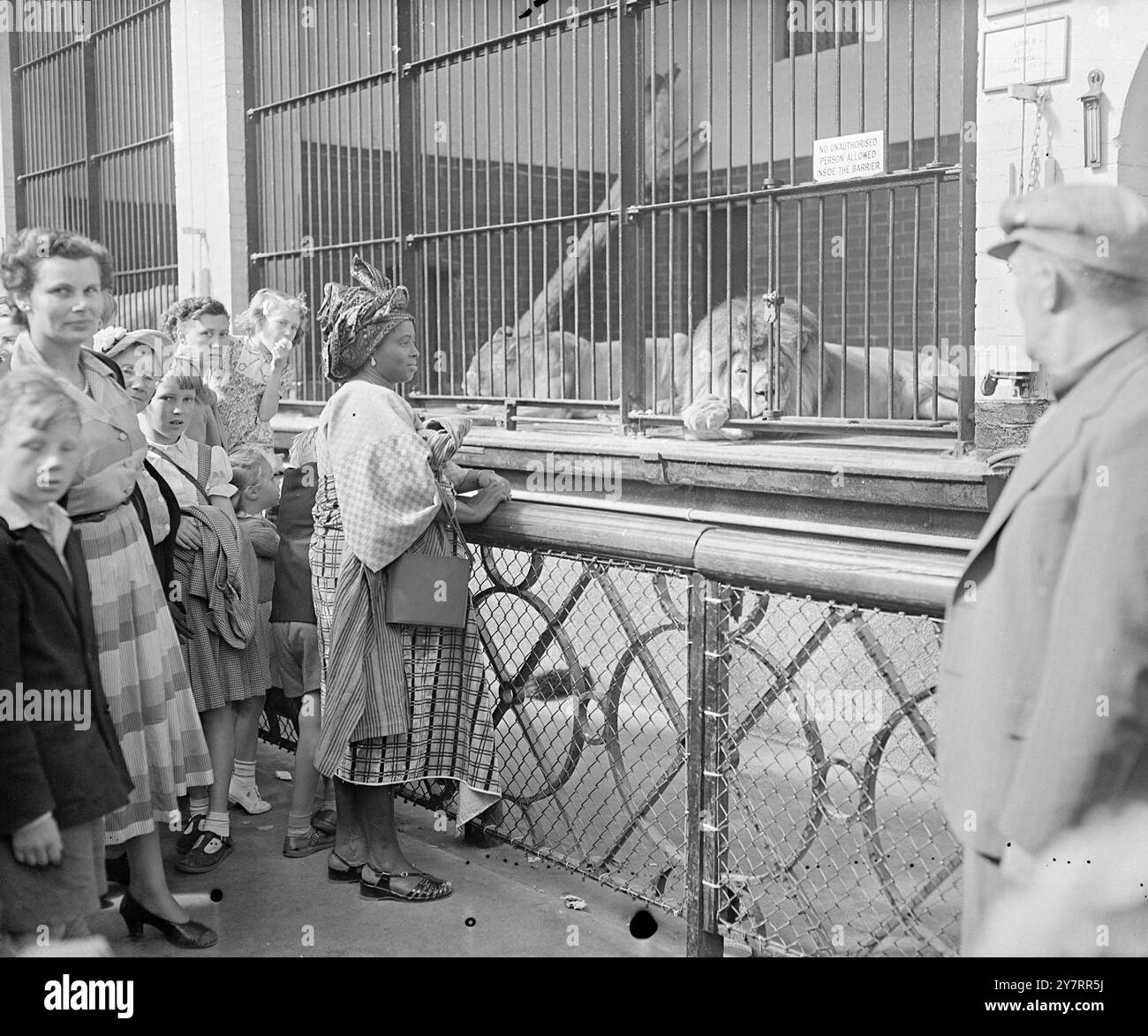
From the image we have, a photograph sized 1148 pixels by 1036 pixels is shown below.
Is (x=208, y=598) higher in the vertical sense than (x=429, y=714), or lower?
higher

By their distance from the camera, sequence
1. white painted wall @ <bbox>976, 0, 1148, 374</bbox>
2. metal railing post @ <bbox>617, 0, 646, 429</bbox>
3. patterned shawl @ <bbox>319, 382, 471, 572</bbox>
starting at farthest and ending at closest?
metal railing post @ <bbox>617, 0, 646, 429</bbox> → white painted wall @ <bbox>976, 0, 1148, 374</bbox> → patterned shawl @ <bbox>319, 382, 471, 572</bbox>

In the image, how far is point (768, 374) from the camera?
6742mm

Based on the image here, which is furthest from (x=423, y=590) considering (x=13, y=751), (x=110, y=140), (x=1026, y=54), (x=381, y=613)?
(x=110, y=140)

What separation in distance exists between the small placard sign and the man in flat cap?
326 centimetres

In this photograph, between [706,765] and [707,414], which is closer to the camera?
[706,765]

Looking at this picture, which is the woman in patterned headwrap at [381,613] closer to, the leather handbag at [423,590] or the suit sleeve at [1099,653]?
the leather handbag at [423,590]

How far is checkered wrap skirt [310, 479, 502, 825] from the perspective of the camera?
3.60 m

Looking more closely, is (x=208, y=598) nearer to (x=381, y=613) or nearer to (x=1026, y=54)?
(x=381, y=613)

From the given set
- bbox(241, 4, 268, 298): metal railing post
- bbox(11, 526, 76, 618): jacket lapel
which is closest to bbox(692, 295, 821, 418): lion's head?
bbox(11, 526, 76, 618): jacket lapel

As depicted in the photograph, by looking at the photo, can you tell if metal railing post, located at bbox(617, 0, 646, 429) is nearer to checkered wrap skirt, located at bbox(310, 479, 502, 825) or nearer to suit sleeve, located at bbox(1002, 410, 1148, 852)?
checkered wrap skirt, located at bbox(310, 479, 502, 825)

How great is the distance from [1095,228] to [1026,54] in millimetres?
3472

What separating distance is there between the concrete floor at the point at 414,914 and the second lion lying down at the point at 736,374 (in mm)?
3045

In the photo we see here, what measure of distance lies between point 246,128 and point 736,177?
433 cm
